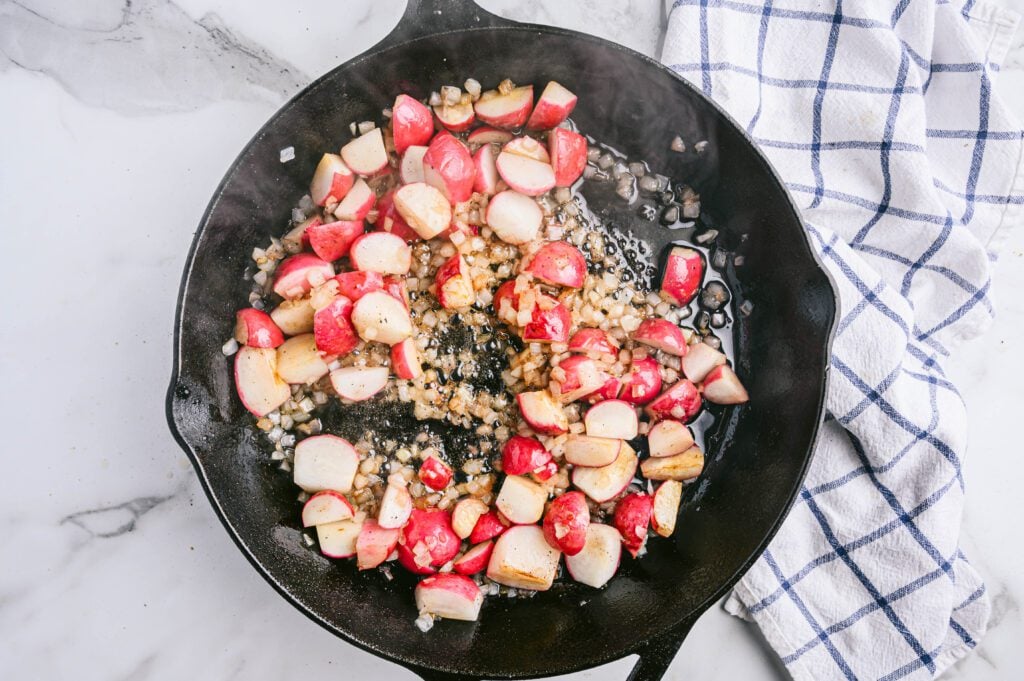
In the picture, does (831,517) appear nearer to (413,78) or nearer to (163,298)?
(413,78)

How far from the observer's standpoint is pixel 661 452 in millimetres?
1521

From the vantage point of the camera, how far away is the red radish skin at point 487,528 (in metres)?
1.50

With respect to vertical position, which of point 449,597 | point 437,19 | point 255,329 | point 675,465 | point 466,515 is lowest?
point 449,597

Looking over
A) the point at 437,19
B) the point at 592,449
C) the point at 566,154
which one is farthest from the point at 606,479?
the point at 437,19

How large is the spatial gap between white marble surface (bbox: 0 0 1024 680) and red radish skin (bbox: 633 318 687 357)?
792 mm

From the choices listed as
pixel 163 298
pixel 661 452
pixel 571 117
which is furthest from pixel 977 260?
pixel 163 298

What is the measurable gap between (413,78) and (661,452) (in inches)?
33.1

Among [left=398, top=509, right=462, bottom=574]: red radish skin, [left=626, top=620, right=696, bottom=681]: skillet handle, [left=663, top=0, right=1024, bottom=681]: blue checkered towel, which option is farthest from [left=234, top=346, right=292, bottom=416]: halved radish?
[left=663, top=0, right=1024, bottom=681]: blue checkered towel

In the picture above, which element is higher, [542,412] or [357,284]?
[357,284]

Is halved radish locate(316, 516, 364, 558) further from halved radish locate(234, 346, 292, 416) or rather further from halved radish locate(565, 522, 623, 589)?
halved radish locate(565, 522, 623, 589)

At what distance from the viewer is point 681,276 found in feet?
4.97

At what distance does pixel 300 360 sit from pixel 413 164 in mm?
416

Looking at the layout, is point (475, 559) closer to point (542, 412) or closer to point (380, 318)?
point (542, 412)

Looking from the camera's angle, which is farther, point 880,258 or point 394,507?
point 880,258
